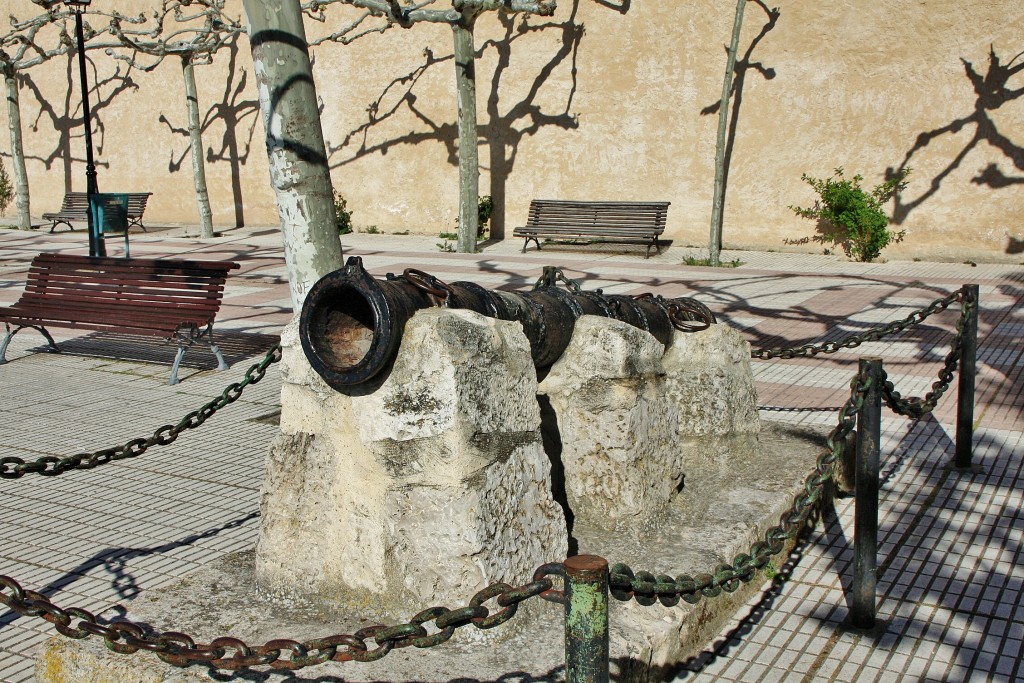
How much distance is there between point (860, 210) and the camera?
14.9 metres

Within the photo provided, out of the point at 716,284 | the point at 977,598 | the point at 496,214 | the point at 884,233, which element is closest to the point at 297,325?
the point at 977,598

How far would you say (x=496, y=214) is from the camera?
18750mm

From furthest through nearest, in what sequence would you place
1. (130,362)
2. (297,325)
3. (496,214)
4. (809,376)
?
1. (496,214)
2. (130,362)
3. (809,376)
4. (297,325)

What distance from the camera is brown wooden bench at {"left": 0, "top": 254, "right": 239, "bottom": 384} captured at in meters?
8.45

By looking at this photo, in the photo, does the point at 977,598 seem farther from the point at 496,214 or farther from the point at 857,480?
the point at 496,214

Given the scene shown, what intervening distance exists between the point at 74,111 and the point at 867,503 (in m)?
23.7

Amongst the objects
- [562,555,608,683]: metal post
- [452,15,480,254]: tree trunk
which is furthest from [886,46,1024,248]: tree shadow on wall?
[562,555,608,683]: metal post

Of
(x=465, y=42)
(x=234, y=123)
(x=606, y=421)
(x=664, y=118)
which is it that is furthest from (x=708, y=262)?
(x=234, y=123)

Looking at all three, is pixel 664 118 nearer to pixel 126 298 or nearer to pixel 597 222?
pixel 597 222

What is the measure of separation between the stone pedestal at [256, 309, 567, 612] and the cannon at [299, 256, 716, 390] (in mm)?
114

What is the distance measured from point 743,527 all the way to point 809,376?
13.3 ft

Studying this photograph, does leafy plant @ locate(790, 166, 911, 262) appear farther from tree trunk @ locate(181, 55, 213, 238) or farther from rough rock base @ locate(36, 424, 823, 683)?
rough rock base @ locate(36, 424, 823, 683)

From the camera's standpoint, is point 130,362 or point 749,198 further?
point 749,198

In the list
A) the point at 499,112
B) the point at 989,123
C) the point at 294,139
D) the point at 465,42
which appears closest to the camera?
the point at 294,139
